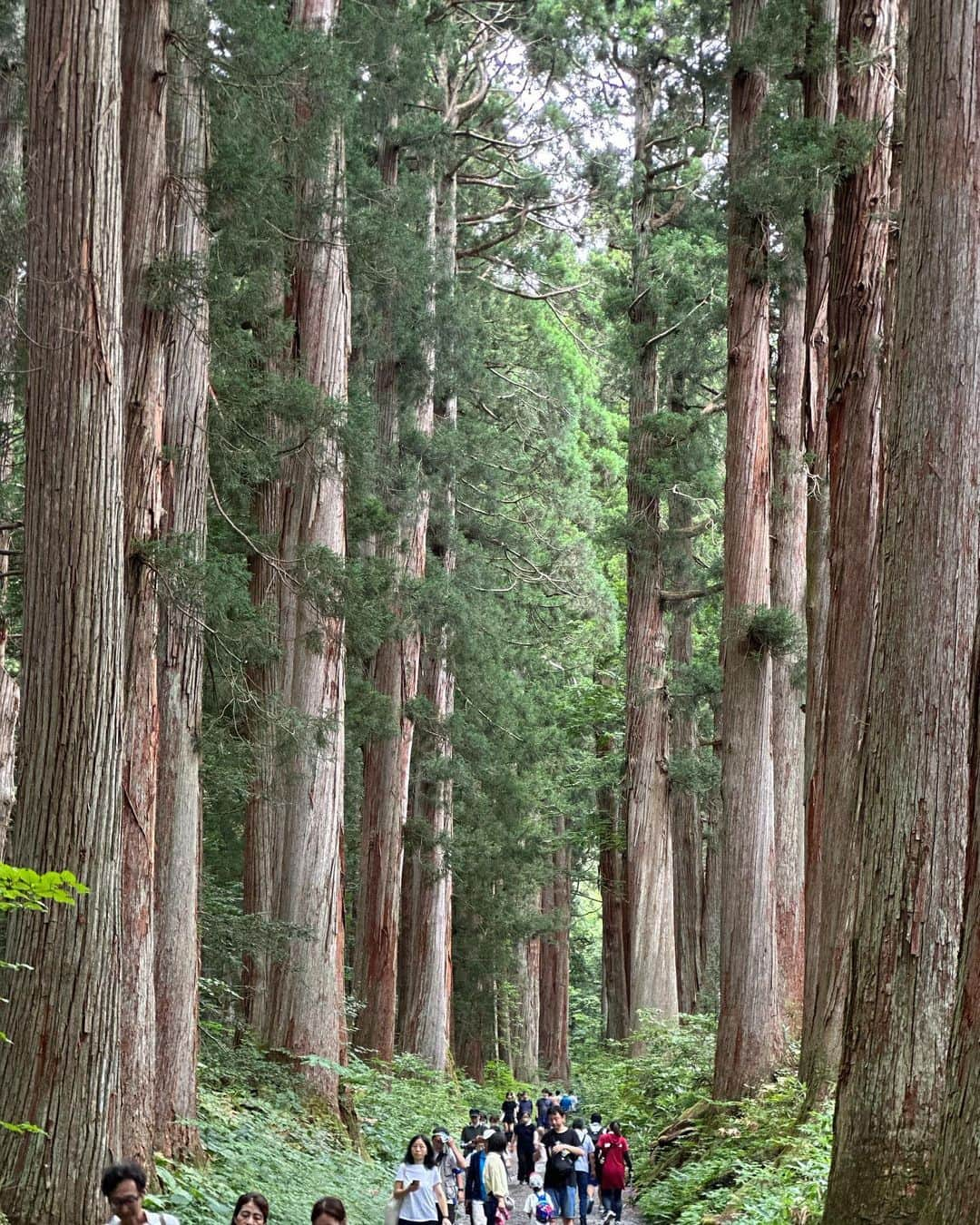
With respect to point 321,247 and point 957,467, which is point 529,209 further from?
point 957,467

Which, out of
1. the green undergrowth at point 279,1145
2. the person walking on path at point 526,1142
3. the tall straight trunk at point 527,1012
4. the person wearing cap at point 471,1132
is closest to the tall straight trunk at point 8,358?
the green undergrowth at point 279,1145

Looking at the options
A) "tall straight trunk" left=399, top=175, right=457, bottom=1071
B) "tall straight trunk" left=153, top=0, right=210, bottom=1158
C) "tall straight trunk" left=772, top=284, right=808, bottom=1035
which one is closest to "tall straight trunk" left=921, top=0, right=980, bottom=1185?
"tall straight trunk" left=153, top=0, right=210, bottom=1158

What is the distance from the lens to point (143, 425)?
1063cm

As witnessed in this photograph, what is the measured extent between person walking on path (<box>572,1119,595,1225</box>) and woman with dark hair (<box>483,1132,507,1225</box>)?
74cm

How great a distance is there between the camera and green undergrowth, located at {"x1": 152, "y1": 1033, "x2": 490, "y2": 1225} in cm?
1062

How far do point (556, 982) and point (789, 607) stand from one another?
1091 inches

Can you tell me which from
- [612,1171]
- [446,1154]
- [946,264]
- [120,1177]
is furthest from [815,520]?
[120,1177]

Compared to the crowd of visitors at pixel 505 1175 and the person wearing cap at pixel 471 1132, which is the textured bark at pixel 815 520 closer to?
the crowd of visitors at pixel 505 1175

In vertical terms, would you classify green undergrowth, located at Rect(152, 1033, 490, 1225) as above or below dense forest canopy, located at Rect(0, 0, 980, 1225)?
below

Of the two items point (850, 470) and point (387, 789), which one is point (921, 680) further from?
point (387, 789)

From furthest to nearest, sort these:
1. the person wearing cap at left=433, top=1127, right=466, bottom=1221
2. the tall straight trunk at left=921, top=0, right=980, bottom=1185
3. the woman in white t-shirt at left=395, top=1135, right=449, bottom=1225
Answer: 1. the person wearing cap at left=433, top=1127, right=466, bottom=1221
2. the woman in white t-shirt at left=395, top=1135, right=449, bottom=1225
3. the tall straight trunk at left=921, top=0, right=980, bottom=1185

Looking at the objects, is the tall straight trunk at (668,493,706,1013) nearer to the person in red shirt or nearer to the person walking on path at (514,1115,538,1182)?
the person walking on path at (514,1115,538,1182)

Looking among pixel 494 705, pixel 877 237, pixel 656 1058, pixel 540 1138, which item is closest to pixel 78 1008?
pixel 877 237

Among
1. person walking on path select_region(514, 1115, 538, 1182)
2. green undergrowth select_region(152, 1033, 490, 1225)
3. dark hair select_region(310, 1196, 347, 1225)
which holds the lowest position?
person walking on path select_region(514, 1115, 538, 1182)
